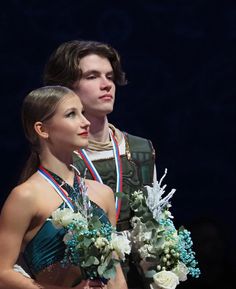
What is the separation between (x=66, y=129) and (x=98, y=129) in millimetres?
756

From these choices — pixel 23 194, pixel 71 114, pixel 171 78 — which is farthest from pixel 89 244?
pixel 171 78

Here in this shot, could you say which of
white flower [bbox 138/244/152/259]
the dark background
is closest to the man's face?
white flower [bbox 138/244/152/259]

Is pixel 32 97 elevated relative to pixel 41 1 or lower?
lower

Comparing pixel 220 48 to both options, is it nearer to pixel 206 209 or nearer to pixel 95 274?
pixel 206 209

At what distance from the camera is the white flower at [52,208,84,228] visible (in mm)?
3707

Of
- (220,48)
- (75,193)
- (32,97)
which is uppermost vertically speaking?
(220,48)

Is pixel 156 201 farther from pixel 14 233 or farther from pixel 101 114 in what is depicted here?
pixel 14 233

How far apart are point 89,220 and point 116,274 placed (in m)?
0.27

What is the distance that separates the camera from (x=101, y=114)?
4535mm

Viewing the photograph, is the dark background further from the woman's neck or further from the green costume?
the woman's neck

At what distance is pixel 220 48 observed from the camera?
5977 mm

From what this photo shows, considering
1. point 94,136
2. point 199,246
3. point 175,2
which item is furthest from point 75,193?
point 175,2

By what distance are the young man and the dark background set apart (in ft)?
3.83

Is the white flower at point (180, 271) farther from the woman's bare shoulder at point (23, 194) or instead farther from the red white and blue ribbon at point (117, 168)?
the woman's bare shoulder at point (23, 194)
